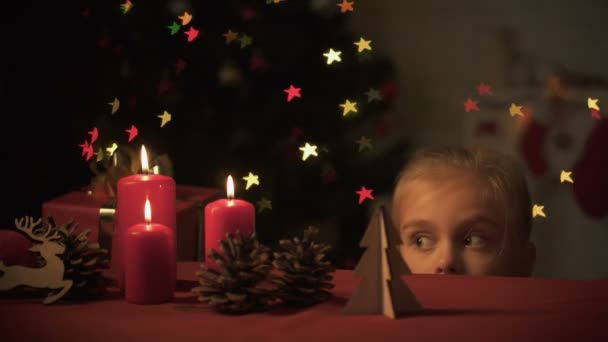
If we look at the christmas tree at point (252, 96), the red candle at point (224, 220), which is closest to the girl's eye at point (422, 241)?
the red candle at point (224, 220)

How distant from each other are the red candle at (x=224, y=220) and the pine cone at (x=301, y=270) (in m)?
0.09

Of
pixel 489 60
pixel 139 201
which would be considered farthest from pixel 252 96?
pixel 139 201

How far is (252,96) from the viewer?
289cm

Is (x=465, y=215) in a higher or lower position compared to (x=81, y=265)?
higher

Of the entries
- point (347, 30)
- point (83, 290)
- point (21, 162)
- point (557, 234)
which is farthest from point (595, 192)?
point (83, 290)

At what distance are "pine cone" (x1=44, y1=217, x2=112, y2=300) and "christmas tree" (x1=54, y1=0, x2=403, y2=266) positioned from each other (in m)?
1.66

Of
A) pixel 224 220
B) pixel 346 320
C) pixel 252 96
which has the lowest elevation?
pixel 346 320

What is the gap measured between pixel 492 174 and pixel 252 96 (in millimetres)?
1295

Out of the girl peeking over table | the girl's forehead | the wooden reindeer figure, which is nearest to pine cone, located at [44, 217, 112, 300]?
the wooden reindeer figure

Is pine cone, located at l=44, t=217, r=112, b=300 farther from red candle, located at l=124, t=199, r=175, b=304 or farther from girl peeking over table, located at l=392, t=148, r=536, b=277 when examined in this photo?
girl peeking over table, located at l=392, t=148, r=536, b=277

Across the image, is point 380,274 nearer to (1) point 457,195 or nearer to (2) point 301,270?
(2) point 301,270

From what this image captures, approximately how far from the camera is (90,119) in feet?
9.16

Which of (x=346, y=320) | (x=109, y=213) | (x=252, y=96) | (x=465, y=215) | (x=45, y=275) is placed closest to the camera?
(x=346, y=320)

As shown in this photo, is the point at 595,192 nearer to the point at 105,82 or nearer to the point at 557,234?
the point at 557,234
